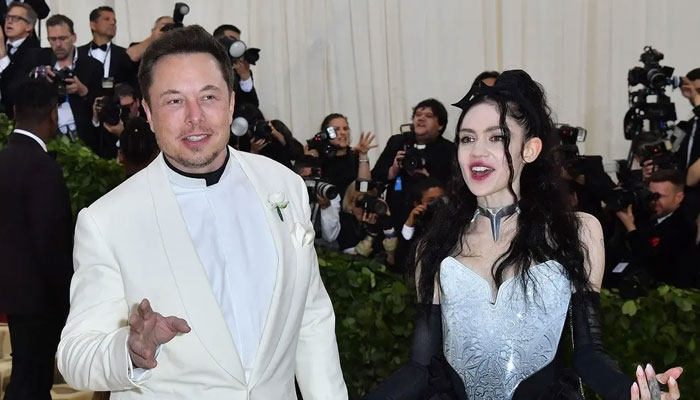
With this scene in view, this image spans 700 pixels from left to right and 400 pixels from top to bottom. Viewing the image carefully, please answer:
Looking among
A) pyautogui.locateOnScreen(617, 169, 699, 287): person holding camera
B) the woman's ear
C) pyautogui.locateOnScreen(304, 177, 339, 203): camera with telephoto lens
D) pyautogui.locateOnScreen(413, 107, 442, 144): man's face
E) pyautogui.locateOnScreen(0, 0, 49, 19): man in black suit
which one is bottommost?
pyautogui.locateOnScreen(617, 169, 699, 287): person holding camera

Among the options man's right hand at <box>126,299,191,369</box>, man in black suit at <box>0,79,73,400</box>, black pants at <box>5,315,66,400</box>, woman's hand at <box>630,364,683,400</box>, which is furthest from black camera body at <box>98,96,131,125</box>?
woman's hand at <box>630,364,683,400</box>

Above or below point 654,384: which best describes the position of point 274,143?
above

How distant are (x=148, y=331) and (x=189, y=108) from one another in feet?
2.27

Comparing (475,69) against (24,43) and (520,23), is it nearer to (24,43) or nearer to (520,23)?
(520,23)

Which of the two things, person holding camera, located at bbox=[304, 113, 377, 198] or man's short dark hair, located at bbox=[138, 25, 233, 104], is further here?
person holding camera, located at bbox=[304, 113, 377, 198]

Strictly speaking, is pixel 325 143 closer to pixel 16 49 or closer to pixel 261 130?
pixel 261 130

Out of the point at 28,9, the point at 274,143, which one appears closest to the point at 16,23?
the point at 28,9

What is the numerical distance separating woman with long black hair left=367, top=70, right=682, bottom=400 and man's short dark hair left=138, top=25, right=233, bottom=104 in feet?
2.61

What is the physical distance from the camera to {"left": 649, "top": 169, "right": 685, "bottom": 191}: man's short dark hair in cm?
617

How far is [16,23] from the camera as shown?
8844 mm

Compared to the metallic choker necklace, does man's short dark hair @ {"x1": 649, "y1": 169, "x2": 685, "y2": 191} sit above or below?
below

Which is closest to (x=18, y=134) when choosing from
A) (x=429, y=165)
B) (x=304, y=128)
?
(x=429, y=165)

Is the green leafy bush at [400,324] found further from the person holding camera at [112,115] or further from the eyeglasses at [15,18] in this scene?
the eyeglasses at [15,18]

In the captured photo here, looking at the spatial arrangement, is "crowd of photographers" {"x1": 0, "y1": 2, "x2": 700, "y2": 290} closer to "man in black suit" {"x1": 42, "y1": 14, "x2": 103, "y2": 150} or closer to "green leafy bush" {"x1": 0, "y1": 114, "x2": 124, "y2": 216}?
"man in black suit" {"x1": 42, "y1": 14, "x2": 103, "y2": 150}
